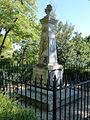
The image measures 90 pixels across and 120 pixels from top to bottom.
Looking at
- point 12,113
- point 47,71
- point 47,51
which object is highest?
point 47,51

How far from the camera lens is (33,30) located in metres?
15.3

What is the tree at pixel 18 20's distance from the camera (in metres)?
13.5

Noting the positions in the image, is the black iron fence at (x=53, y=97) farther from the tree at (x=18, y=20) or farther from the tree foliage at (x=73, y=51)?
the tree foliage at (x=73, y=51)

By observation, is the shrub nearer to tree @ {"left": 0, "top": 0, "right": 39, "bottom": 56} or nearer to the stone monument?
the stone monument

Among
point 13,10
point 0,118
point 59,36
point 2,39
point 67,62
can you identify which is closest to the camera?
point 0,118

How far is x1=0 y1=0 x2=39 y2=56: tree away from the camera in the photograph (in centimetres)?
1348

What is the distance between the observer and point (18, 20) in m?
14.4

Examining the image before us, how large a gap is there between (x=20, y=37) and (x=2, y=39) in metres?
1.85

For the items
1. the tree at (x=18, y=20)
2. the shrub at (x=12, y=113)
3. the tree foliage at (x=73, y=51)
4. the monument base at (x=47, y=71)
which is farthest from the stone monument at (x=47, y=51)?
the tree foliage at (x=73, y=51)

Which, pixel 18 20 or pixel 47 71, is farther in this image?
pixel 18 20

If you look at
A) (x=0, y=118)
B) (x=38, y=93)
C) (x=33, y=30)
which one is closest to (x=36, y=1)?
(x=33, y=30)

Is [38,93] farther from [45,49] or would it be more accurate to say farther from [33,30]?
[33,30]

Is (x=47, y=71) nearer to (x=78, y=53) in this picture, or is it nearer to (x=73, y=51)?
(x=73, y=51)

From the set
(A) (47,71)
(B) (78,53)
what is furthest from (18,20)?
(A) (47,71)
